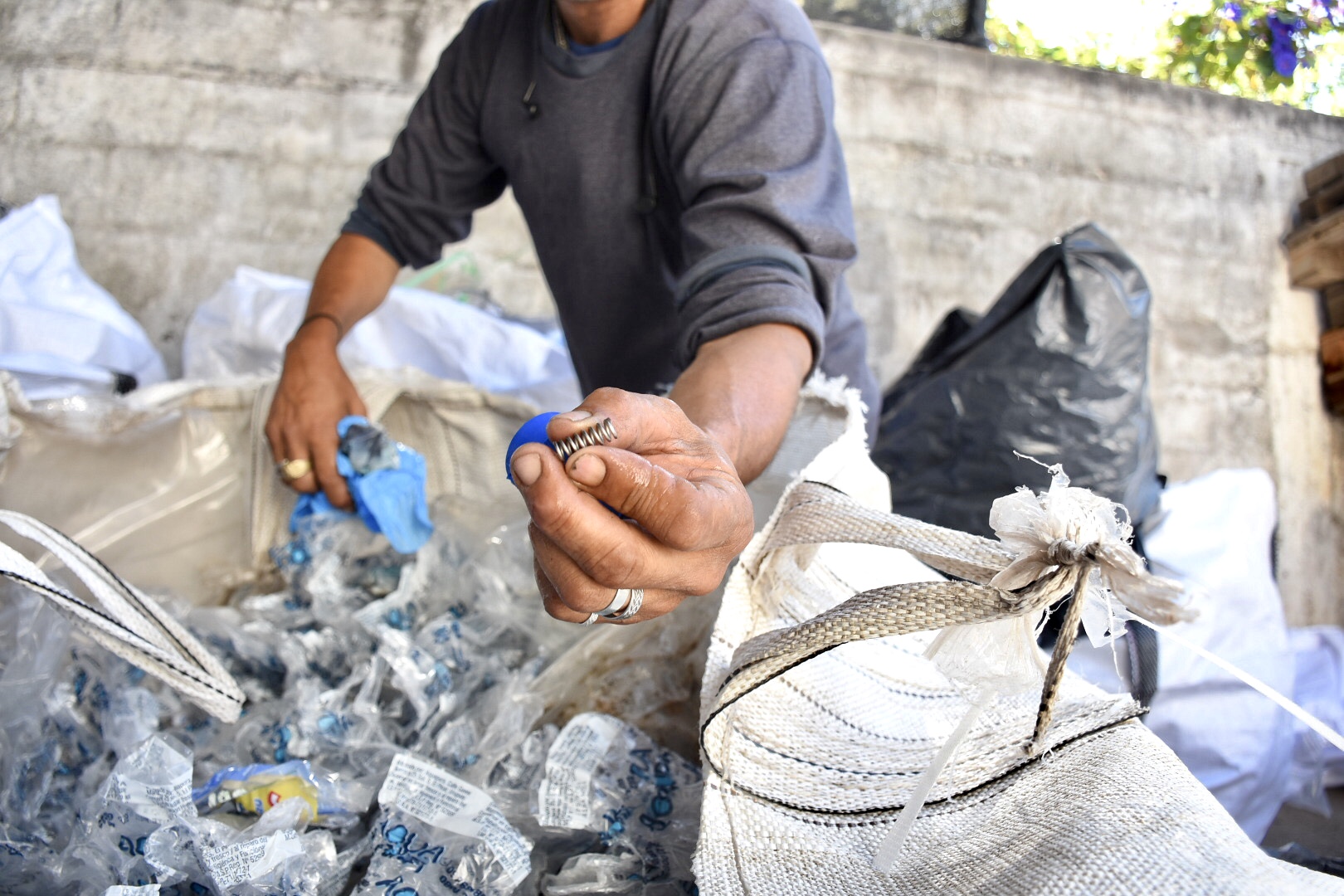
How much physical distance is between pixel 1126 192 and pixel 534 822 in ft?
7.89

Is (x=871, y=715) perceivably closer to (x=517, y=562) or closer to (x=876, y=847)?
(x=876, y=847)

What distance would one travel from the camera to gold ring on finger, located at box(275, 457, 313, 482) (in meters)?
1.01

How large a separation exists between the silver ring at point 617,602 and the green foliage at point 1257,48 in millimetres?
2624

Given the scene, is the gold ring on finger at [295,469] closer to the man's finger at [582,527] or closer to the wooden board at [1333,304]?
the man's finger at [582,527]

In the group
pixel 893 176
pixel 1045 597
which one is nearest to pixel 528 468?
pixel 1045 597

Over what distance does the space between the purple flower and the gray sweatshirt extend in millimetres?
2371

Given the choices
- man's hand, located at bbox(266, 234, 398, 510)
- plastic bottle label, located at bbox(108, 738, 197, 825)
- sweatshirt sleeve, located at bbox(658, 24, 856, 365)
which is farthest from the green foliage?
plastic bottle label, located at bbox(108, 738, 197, 825)

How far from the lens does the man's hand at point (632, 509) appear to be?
43 cm

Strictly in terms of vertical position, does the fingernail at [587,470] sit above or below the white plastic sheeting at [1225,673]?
above

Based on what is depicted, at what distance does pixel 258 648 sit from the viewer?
863 millimetres

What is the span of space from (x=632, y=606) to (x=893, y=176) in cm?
204

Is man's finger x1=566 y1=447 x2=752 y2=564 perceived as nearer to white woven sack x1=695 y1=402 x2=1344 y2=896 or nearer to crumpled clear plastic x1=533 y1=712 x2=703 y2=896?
white woven sack x1=695 y1=402 x2=1344 y2=896

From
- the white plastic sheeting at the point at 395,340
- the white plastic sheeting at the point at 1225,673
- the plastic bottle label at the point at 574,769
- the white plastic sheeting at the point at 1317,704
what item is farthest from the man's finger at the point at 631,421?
the white plastic sheeting at the point at 1317,704

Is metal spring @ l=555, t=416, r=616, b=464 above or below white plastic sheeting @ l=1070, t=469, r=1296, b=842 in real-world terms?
above
